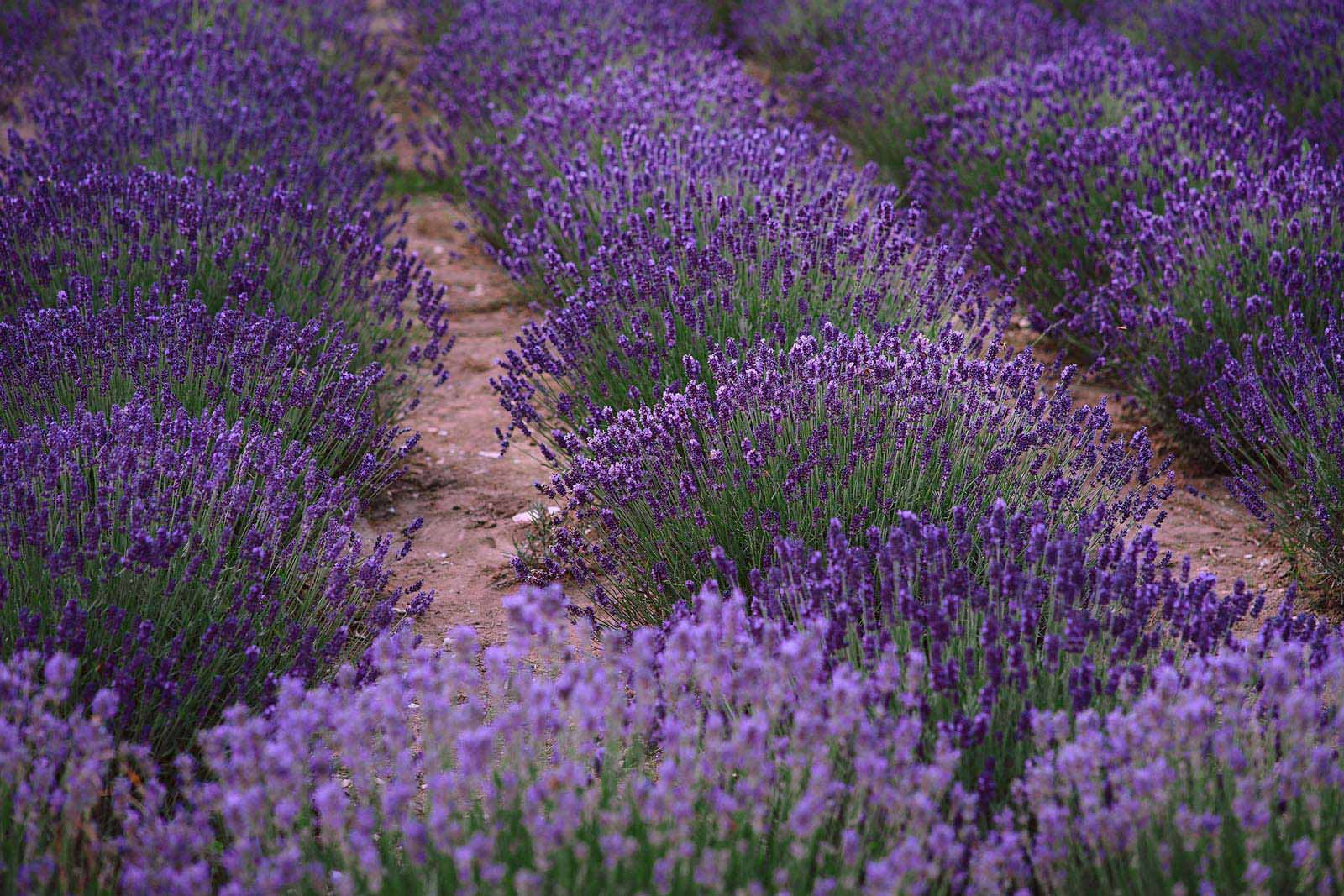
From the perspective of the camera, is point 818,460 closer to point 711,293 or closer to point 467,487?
point 711,293

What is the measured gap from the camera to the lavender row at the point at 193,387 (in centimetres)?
225

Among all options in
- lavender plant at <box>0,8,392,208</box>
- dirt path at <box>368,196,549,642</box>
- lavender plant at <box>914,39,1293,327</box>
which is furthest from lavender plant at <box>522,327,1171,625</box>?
lavender plant at <box>0,8,392,208</box>

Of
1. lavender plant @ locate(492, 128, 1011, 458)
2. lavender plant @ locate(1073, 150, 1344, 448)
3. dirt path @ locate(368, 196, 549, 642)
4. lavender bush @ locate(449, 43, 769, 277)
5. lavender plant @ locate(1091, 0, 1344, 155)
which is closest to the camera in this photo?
dirt path @ locate(368, 196, 549, 642)

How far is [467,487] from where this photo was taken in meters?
3.86

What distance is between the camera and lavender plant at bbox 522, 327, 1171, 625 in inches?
108

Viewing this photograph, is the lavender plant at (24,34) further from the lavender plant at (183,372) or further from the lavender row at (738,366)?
the lavender plant at (183,372)

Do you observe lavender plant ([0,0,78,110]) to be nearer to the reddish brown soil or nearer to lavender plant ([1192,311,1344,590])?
the reddish brown soil

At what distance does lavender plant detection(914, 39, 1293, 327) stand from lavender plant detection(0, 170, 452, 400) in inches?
93.9

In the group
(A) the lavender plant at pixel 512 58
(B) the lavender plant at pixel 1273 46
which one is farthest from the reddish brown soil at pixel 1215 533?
(A) the lavender plant at pixel 512 58

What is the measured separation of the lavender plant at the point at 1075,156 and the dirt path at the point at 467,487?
2.09 m

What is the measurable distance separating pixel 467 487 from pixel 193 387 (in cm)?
102

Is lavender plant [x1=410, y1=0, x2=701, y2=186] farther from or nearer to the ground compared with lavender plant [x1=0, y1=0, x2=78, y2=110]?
farther from the ground

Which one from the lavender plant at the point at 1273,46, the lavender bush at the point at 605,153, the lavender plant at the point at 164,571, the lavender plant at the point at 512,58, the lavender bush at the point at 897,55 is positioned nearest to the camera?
the lavender plant at the point at 164,571

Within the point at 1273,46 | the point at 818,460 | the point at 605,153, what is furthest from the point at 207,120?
the point at 1273,46
